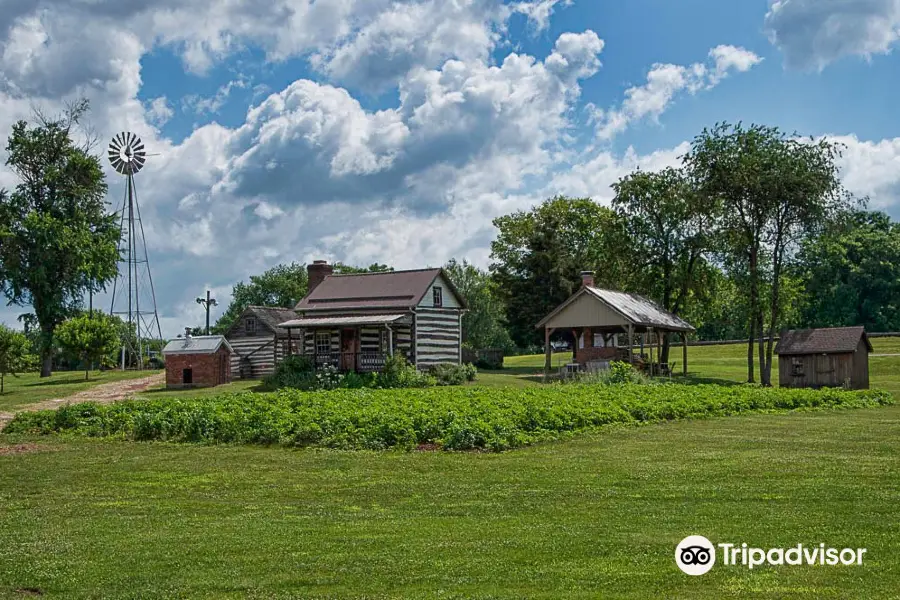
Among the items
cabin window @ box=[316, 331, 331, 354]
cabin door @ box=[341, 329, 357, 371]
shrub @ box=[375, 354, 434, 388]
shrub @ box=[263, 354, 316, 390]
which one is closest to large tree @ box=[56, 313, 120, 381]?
shrub @ box=[263, 354, 316, 390]

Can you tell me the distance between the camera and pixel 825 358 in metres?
39.2

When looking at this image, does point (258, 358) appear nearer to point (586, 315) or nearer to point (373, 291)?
point (373, 291)

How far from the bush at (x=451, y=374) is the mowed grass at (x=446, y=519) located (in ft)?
74.5

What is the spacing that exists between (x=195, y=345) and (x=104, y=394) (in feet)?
18.4

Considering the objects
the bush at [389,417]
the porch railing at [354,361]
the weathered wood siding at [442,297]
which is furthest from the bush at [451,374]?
the bush at [389,417]

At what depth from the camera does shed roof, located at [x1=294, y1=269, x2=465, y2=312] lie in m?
43.8

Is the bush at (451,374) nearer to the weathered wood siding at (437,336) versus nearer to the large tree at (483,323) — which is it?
the weathered wood siding at (437,336)

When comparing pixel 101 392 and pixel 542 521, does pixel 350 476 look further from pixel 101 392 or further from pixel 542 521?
pixel 101 392

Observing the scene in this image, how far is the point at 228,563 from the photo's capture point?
9.02 m

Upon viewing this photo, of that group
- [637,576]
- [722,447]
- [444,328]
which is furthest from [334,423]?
[444,328]

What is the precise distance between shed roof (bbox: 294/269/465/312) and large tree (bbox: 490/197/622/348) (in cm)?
1552

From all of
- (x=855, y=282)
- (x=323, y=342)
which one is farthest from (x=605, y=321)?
(x=855, y=282)

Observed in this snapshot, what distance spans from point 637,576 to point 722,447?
31.5ft

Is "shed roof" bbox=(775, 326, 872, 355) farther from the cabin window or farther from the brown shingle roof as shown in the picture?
the brown shingle roof
